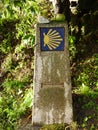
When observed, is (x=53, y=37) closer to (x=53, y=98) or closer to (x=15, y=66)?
(x=53, y=98)

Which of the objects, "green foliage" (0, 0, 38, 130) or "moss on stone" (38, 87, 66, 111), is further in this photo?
"green foliage" (0, 0, 38, 130)

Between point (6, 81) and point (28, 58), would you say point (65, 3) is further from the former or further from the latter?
point (6, 81)

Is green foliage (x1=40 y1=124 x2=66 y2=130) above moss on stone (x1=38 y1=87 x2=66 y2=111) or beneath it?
beneath

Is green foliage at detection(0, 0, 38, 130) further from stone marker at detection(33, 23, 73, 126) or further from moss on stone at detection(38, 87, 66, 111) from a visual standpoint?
moss on stone at detection(38, 87, 66, 111)

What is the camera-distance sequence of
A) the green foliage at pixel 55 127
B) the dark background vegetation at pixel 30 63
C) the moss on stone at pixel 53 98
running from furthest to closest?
the dark background vegetation at pixel 30 63 < the moss on stone at pixel 53 98 < the green foliage at pixel 55 127

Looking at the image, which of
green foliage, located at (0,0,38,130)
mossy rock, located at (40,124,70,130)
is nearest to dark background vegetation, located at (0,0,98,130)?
green foliage, located at (0,0,38,130)

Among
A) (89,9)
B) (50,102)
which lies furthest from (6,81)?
(89,9)

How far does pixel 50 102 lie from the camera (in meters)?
7.21

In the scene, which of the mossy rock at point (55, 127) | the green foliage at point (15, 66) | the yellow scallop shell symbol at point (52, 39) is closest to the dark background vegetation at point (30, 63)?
the green foliage at point (15, 66)

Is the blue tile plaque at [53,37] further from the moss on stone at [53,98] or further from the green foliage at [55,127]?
the green foliage at [55,127]

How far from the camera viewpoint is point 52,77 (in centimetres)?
711

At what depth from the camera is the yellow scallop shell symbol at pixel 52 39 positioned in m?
7.01

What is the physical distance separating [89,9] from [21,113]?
12.5 feet

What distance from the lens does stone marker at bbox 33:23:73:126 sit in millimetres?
7020
